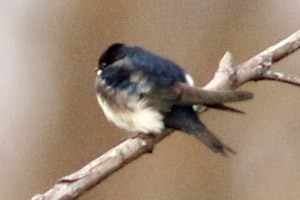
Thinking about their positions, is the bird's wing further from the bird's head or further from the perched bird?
the bird's head

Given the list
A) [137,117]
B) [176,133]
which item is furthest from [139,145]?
[176,133]

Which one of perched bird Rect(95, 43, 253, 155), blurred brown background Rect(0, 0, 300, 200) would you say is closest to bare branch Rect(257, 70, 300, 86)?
perched bird Rect(95, 43, 253, 155)

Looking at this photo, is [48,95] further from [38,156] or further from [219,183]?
[219,183]

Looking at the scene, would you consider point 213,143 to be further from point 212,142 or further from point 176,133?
point 176,133

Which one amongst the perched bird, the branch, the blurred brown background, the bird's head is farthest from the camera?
the blurred brown background

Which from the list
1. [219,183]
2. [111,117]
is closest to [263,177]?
[219,183]

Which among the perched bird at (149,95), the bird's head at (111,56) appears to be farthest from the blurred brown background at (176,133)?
the perched bird at (149,95)
